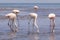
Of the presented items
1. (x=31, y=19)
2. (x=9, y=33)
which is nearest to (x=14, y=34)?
(x=9, y=33)

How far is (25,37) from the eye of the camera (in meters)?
19.2

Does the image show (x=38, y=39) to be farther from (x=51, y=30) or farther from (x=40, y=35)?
(x=51, y=30)

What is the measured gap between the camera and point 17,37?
19.2 m

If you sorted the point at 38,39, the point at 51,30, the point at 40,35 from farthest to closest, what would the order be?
the point at 51,30 → the point at 40,35 → the point at 38,39

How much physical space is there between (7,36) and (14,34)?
88cm

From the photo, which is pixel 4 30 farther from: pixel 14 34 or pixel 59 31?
pixel 59 31

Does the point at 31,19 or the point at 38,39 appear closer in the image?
the point at 38,39

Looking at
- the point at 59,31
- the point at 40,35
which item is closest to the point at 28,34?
the point at 40,35

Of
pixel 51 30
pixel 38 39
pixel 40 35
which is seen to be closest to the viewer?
pixel 38 39

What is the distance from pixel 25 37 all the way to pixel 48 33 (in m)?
2.26

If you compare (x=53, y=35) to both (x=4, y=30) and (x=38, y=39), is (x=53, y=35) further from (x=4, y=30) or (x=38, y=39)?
(x=4, y=30)

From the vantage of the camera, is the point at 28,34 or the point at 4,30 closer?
the point at 28,34

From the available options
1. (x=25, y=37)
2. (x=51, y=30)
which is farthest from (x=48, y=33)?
(x=25, y=37)

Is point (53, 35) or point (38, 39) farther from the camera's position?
point (53, 35)
